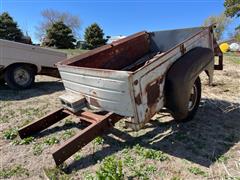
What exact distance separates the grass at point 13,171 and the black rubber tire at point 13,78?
13.5 ft

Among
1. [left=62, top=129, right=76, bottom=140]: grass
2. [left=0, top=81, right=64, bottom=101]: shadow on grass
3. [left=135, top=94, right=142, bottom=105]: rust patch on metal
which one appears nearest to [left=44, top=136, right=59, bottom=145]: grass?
[left=62, top=129, right=76, bottom=140]: grass

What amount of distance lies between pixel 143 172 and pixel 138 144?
0.64 m

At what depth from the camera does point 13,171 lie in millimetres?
3141

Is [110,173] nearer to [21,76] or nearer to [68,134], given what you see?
[68,134]

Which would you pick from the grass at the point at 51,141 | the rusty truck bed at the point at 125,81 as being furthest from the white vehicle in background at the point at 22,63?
the grass at the point at 51,141

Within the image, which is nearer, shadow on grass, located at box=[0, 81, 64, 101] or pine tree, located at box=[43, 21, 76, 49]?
shadow on grass, located at box=[0, 81, 64, 101]

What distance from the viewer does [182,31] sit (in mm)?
5121

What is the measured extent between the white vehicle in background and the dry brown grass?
6.14 ft

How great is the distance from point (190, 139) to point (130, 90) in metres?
1.31

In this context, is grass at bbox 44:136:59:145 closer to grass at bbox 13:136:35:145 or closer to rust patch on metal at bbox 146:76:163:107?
grass at bbox 13:136:35:145

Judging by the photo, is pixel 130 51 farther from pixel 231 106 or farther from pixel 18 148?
pixel 18 148

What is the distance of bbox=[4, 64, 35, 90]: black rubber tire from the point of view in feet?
22.2

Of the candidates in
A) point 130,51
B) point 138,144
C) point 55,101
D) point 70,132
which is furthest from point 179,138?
point 55,101

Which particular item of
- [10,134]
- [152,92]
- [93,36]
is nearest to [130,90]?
[152,92]
